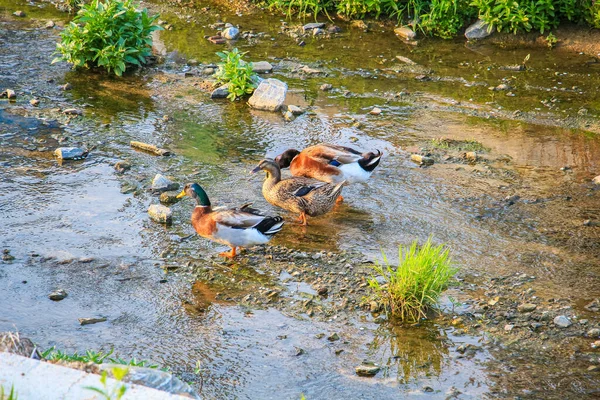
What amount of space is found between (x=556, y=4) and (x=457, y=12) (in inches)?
57.2

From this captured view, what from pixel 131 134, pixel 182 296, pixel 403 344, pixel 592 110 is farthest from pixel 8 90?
pixel 592 110

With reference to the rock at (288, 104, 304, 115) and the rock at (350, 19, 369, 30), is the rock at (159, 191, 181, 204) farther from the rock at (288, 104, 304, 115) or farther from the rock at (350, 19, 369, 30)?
the rock at (350, 19, 369, 30)

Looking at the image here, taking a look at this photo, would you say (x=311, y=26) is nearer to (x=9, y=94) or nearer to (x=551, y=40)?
(x=551, y=40)

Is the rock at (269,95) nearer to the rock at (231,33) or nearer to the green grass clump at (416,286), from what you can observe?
the rock at (231,33)

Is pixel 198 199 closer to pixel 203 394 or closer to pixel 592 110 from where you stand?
pixel 203 394

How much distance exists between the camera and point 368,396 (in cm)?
480

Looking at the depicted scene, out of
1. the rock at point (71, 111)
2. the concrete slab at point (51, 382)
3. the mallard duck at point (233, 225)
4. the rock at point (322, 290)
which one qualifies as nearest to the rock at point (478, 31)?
the rock at point (71, 111)

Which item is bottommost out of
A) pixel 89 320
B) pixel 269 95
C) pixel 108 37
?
pixel 269 95

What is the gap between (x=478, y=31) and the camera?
468 inches

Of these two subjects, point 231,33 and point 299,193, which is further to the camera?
point 231,33

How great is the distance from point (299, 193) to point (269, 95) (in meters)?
2.73

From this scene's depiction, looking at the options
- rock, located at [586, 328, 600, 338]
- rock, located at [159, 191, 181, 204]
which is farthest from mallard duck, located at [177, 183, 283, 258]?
rock, located at [586, 328, 600, 338]

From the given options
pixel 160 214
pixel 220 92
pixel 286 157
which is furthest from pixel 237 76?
pixel 160 214

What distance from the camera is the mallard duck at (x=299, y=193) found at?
277 inches
